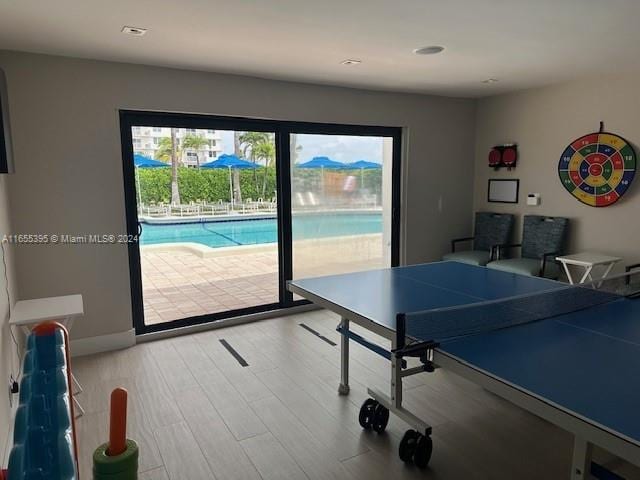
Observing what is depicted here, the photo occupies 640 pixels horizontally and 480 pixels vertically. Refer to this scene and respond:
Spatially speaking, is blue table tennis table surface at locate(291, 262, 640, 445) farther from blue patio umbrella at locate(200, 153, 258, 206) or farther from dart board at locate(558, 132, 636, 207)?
dart board at locate(558, 132, 636, 207)

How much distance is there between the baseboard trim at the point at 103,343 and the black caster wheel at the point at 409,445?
8.72 ft

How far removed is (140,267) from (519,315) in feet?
10.5

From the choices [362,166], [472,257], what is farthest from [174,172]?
[472,257]

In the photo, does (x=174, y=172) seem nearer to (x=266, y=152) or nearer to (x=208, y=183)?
(x=208, y=183)

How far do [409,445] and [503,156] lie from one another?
4.08 metres

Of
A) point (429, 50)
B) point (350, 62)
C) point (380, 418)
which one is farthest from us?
point (350, 62)

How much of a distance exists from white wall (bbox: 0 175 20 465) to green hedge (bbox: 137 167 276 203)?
105 cm

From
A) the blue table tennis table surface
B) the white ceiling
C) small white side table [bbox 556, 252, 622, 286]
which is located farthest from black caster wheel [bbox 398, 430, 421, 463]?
small white side table [bbox 556, 252, 622, 286]

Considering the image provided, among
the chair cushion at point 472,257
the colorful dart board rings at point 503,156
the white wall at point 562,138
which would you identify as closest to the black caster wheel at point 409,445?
the chair cushion at point 472,257

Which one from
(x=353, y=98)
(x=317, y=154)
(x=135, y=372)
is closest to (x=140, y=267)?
(x=135, y=372)

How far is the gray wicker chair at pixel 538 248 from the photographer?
4546mm

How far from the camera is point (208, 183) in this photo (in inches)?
172

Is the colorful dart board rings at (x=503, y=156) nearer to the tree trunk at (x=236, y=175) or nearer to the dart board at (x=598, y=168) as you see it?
the dart board at (x=598, y=168)

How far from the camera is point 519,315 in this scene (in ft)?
6.88
